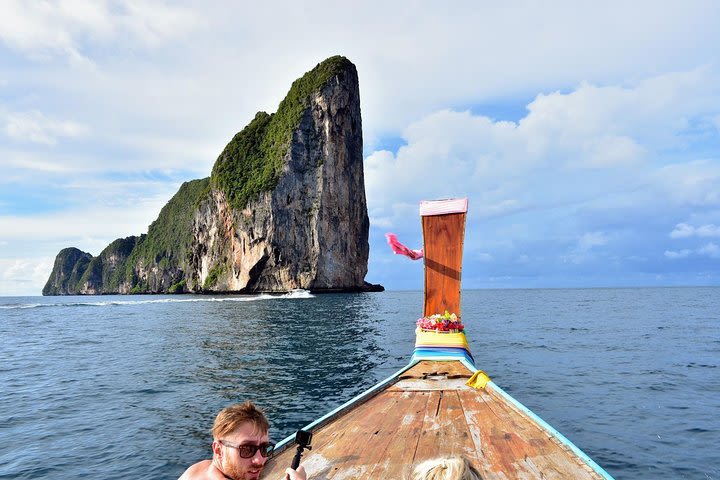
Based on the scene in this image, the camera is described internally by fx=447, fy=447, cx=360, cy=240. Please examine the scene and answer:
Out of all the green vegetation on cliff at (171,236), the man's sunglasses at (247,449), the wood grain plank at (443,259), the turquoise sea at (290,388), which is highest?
the green vegetation on cliff at (171,236)

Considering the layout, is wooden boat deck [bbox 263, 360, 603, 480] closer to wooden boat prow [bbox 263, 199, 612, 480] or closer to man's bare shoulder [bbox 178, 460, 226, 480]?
wooden boat prow [bbox 263, 199, 612, 480]

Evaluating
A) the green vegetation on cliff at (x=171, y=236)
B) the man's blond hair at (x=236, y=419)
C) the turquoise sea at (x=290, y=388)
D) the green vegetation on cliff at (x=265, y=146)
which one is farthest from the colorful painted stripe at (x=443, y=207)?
the green vegetation on cliff at (x=171, y=236)

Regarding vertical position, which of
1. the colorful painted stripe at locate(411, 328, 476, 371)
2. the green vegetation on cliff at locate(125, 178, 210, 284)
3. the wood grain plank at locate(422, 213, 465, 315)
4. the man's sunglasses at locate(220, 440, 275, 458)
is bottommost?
the colorful painted stripe at locate(411, 328, 476, 371)

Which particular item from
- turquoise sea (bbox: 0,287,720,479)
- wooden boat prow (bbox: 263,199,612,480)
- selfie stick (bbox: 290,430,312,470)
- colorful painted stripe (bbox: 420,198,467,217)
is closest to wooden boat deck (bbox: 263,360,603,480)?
wooden boat prow (bbox: 263,199,612,480)

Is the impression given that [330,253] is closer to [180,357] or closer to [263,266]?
[263,266]

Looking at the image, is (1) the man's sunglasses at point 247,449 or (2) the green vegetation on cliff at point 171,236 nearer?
(1) the man's sunglasses at point 247,449

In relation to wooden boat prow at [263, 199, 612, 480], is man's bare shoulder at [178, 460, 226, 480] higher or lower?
higher

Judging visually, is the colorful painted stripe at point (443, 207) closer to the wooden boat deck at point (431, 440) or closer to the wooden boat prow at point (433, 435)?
the wooden boat prow at point (433, 435)

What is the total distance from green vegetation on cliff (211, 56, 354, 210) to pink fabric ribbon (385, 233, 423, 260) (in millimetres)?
85535

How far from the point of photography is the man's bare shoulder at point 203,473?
11.1 ft

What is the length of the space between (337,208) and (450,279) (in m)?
83.9

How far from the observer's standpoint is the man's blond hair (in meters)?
3.38

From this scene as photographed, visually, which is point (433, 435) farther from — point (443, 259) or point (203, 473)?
point (443, 259)

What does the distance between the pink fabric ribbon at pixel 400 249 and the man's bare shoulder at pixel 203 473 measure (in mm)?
13610
